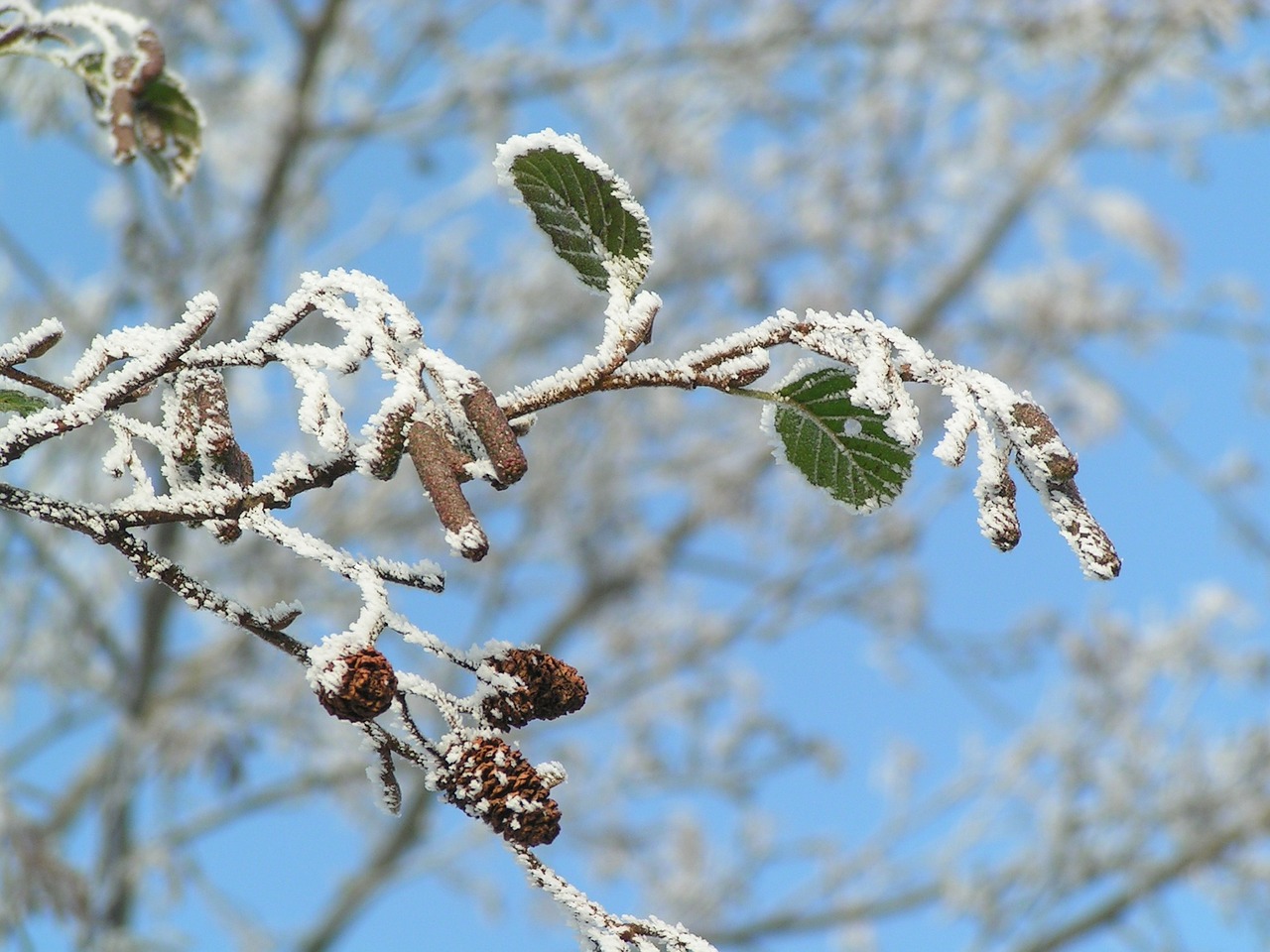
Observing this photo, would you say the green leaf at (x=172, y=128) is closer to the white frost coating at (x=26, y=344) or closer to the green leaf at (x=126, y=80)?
the green leaf at (x=126, y=80)

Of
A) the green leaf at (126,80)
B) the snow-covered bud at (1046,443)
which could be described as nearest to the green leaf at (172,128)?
the green leaf at (126,80)

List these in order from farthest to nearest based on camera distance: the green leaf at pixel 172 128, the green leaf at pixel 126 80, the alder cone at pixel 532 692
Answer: the green leaf at pixel 172 128 → the green leaf at pixel 126 80 → the alder cone at pixel 532 692

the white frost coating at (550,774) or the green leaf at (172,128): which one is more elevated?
the green leaf at (172,128)

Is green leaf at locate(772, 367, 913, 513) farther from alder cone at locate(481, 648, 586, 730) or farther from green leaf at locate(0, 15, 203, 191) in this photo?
green leaf at locate(0, 15, 203, 191)

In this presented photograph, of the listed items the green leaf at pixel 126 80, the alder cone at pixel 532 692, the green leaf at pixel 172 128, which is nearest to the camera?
the alder cone at pixel 532 692

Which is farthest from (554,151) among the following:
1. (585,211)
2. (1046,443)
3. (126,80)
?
(126,80)

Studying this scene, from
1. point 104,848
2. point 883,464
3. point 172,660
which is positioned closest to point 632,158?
point 172,660

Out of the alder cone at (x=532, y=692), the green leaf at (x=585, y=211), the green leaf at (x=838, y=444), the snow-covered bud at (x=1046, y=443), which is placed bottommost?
the alder cone at (x=532, y=692)

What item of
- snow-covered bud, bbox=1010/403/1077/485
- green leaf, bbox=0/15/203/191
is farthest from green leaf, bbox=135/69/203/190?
snow-covered bud, bbox=1010/403/1077/485
